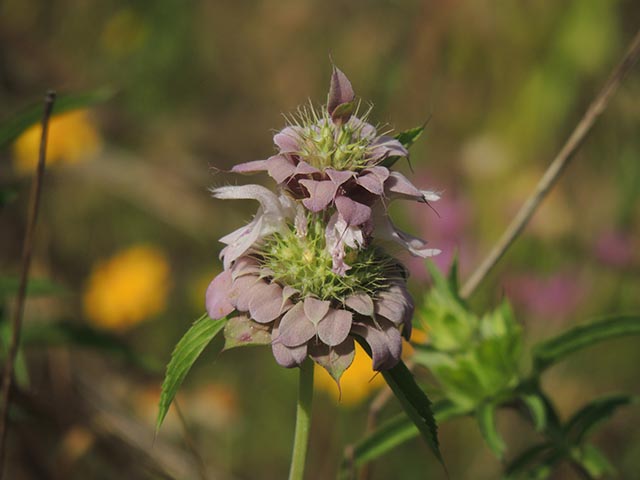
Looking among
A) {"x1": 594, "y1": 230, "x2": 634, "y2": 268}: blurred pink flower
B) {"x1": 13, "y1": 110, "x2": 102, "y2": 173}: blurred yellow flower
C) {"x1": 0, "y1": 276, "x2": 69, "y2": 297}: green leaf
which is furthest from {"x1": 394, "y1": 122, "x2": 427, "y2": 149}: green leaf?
{"x1": 594, "y1": 230, "x2": 634, "y2": 268}: blurred pink flower

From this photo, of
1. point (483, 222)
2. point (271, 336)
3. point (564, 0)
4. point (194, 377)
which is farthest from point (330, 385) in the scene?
point (564, 0)

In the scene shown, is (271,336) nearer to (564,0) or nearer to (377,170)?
(377,170)

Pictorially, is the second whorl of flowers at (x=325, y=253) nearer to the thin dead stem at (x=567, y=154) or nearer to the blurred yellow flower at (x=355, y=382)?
the thin dead stem at (x=567, y=154)

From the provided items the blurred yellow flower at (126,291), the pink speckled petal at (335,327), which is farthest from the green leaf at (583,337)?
the blurred yellow flower at (126,291)

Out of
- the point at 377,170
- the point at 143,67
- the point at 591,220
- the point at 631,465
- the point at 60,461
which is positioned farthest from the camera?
the point at 143,67

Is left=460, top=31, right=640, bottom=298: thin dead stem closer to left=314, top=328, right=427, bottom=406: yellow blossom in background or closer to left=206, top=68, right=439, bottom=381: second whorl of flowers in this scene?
left=206, top=68, right=439, bottom=381: second whorl of flowers

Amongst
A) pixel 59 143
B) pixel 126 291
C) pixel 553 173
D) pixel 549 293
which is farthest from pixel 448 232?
pixel 553 173

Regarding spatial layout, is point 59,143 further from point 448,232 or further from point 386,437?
point 386,437

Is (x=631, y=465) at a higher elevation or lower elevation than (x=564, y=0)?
lower
